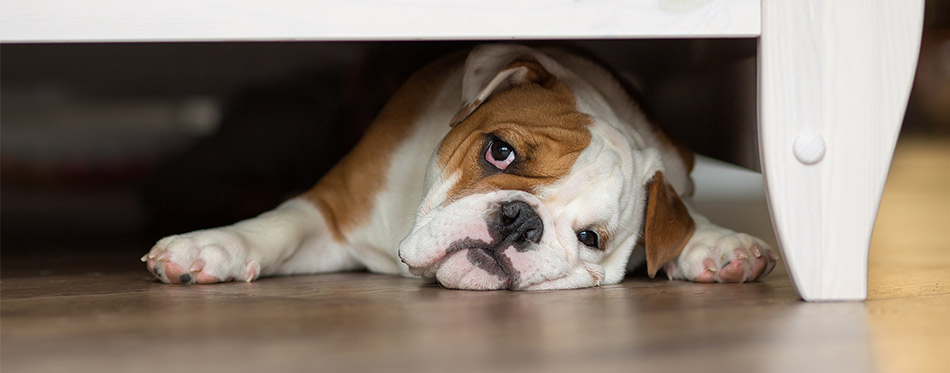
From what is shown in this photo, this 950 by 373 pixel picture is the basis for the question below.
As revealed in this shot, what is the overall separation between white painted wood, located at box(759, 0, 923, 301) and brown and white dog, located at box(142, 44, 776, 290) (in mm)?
390

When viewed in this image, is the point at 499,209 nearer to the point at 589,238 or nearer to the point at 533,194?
the point at 533,194

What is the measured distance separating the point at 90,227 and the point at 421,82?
55.0 inches

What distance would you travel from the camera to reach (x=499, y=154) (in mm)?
1762

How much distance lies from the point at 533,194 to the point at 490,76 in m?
0.30

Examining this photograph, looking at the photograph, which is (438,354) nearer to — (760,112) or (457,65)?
(760,112)

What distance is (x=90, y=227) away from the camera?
3080mm

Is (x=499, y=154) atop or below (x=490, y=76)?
below

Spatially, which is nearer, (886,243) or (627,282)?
(627,282)

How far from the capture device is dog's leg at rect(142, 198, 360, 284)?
1.74m

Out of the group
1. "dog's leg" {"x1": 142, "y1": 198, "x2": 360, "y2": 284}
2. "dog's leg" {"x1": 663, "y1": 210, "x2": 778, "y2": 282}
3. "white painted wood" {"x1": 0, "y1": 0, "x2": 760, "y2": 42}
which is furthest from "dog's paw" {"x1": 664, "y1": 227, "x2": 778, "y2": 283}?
"dog's leg" {"x1": 142, "y1": 198, "x2": 360, "y2": 284}

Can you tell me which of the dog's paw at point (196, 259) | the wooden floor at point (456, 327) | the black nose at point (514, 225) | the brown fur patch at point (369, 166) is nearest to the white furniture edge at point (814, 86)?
the wooden floor at point (456, 327)

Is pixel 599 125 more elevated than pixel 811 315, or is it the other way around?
pixel 599 125

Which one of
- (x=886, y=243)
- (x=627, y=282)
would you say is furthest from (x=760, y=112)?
(x=886, y=243)

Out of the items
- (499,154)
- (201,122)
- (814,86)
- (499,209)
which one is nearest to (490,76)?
(499,154)
